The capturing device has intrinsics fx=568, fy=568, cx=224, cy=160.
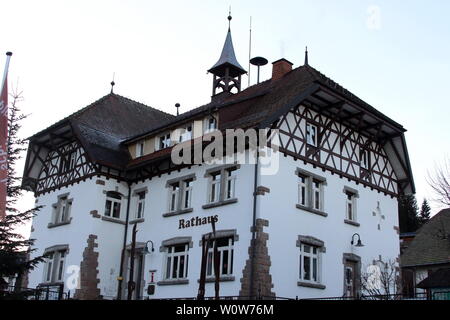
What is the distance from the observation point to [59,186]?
90.1 feet

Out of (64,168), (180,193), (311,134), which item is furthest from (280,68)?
(64,168)

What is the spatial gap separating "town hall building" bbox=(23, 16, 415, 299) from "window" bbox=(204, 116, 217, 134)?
53mm

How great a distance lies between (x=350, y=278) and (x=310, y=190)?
4.04 metres

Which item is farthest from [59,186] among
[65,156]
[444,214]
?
[444,214]

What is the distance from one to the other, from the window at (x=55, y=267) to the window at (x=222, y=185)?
8.11 meters

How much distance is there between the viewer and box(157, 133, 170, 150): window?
2520 centimetres

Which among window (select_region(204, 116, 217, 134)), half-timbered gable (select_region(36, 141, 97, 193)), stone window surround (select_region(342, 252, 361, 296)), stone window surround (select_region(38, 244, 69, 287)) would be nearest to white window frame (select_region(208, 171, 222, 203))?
window (select_region(204, 116, 217, 134))

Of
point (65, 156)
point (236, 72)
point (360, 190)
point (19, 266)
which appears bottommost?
point (19, 266)

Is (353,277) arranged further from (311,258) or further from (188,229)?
(188,229)

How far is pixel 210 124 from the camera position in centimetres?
2331

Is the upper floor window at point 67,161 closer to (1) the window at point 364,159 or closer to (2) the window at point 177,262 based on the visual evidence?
(2) the window at point 177,262

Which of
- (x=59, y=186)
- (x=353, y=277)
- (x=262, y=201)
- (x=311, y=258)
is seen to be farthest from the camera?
(x=59, y=186)

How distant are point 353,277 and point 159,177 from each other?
358 inches

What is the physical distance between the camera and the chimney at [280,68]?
25344mm
